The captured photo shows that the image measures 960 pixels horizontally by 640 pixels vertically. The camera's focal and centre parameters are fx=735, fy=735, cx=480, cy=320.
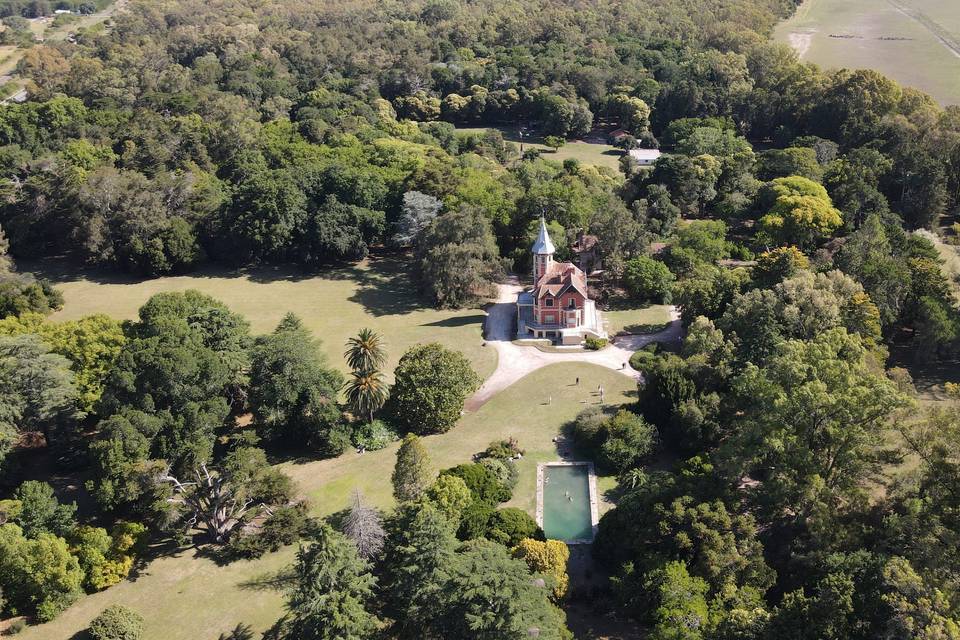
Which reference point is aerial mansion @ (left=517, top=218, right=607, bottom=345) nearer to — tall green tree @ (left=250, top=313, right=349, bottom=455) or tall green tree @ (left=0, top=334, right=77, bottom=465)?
tall green tree @ (left=250, top=313, right=349, bottom=455)

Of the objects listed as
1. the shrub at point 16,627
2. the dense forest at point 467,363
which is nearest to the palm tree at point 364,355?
the dense forest at point 467,363

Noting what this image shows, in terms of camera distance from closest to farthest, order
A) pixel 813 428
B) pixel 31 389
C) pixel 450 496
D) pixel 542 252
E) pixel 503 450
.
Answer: pixel 813 428
pixel 450 496
pixel 31 389
pixel 503 450
pixel 542 252

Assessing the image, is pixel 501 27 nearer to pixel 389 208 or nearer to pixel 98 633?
pixel 389 208

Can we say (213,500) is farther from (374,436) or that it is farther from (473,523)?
(473,523)

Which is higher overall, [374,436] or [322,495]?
[374,436]

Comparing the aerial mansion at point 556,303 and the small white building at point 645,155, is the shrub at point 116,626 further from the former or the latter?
the small white building at point 645,155

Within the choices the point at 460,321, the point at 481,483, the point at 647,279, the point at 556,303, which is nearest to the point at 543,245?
the point at 556,303

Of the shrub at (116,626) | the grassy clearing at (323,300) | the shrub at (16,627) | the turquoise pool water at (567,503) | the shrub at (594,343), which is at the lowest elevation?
the shrub at (16,627)
